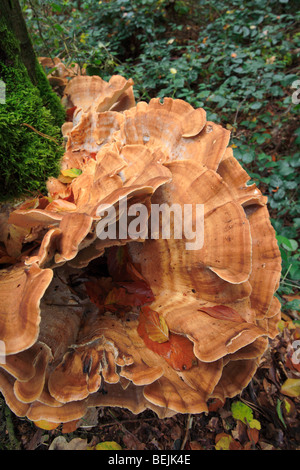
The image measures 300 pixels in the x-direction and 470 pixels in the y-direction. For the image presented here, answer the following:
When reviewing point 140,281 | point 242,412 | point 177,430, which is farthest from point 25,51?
point 242,412

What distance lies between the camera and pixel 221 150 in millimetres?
2227

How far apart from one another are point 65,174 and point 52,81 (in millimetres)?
1617

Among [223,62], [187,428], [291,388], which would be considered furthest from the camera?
[223,62]

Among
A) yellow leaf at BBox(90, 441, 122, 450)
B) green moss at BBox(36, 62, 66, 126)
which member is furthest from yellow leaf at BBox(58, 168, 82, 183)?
yellow leaf at BBox(90, 441, 122, 450)

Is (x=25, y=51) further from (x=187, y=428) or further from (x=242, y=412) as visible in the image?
(x=242, y=412)

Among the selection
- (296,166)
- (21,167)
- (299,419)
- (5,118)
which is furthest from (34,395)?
(296,166)

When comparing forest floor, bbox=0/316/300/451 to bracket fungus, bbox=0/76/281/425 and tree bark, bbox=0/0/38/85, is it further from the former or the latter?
tree bark, bbox=0/0/38/85

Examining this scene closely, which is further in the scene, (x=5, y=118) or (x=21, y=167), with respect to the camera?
(x=21, y=167)

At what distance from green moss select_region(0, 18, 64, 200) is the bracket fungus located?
17 cm

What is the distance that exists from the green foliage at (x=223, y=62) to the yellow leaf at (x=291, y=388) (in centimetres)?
117

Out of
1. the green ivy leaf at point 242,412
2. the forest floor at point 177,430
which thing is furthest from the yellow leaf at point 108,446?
the green ivy leaf at point 242,412

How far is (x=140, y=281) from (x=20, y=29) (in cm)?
232

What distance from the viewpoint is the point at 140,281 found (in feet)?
7.48
